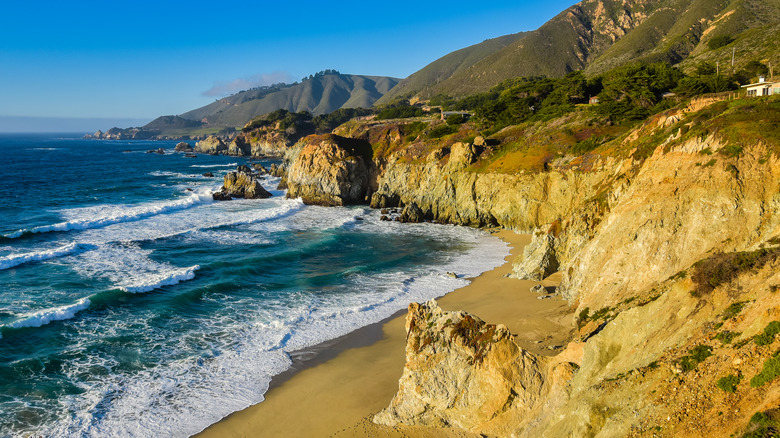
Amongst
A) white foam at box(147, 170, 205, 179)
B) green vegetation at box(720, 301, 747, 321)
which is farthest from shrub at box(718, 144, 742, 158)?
white foam at box(147, 170, 205, 179)

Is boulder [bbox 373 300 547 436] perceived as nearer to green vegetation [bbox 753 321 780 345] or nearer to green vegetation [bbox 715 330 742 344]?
green vegetation [bbox 715 330 742 344]

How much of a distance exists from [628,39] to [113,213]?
12833 centimetres

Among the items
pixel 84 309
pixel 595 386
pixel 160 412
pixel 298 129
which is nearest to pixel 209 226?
pixel 84 309

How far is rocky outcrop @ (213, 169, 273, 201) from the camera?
195 feet

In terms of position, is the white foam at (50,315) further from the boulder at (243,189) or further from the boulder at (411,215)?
the boulder at (243,189)

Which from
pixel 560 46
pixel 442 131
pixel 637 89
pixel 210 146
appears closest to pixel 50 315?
pixel 442 131

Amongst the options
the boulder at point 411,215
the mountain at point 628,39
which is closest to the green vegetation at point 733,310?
the boulder at point 411,215

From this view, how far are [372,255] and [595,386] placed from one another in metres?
Answer: 25.0

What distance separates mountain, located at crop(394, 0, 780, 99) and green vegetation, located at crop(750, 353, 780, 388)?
220 feet

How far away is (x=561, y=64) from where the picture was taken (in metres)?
144

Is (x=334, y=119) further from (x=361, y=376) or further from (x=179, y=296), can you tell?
(x=361, y=376)

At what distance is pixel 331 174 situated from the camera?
56375 millimetres

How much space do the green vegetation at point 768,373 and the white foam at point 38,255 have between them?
130ft

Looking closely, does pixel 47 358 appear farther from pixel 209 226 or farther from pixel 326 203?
pixel 326 203
